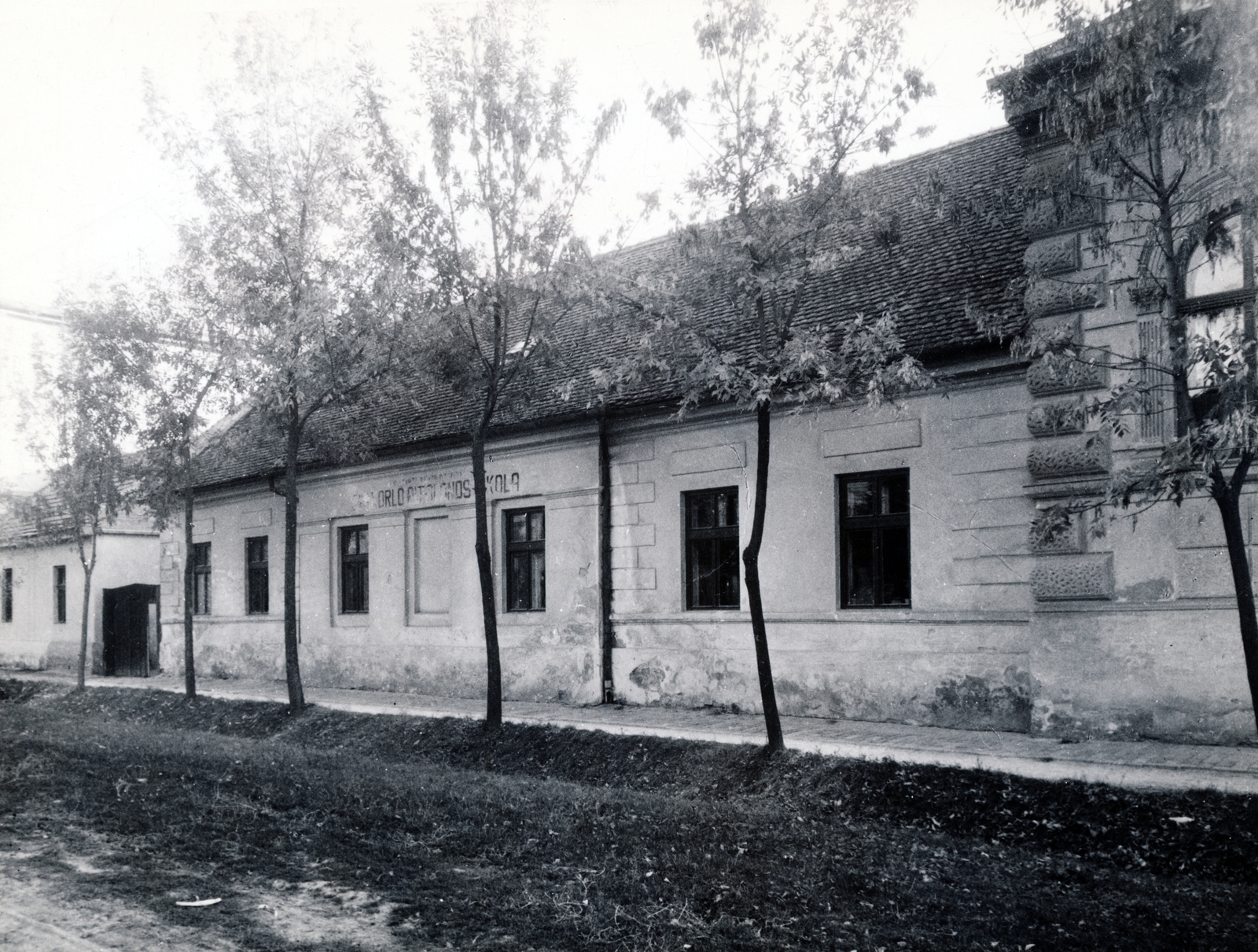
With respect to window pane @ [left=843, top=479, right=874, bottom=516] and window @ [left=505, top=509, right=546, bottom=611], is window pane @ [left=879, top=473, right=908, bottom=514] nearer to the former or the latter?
window pane @ [left=843, top=479, right=874, bottom=516]

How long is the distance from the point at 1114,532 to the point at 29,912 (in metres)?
9.72

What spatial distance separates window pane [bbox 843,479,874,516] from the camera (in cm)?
1310

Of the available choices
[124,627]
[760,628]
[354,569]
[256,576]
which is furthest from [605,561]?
[124,627]

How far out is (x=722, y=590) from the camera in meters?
14.5

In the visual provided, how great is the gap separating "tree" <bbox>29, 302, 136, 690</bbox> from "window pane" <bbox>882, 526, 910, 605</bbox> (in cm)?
1243

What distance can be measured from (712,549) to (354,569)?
872 cm

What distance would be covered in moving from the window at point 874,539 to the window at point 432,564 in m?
7.70

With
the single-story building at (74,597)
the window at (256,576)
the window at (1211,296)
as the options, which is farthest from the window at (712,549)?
the single-story building at (74,597)

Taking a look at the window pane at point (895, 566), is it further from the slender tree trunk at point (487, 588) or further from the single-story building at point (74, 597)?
the single-story building at point (74, 597)

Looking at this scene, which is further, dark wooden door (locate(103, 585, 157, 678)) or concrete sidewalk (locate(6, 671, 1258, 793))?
dark wooden door (locate(103, 585, 157, 678))

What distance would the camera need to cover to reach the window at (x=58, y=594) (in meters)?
29.6

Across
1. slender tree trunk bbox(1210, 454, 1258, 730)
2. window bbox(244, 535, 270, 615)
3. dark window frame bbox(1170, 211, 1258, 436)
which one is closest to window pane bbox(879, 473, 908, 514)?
dark window frame bbox(1170, 211, 1258, 436)

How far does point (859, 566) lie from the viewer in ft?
43.2

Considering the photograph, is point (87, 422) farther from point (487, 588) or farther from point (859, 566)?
point (859, 566)
